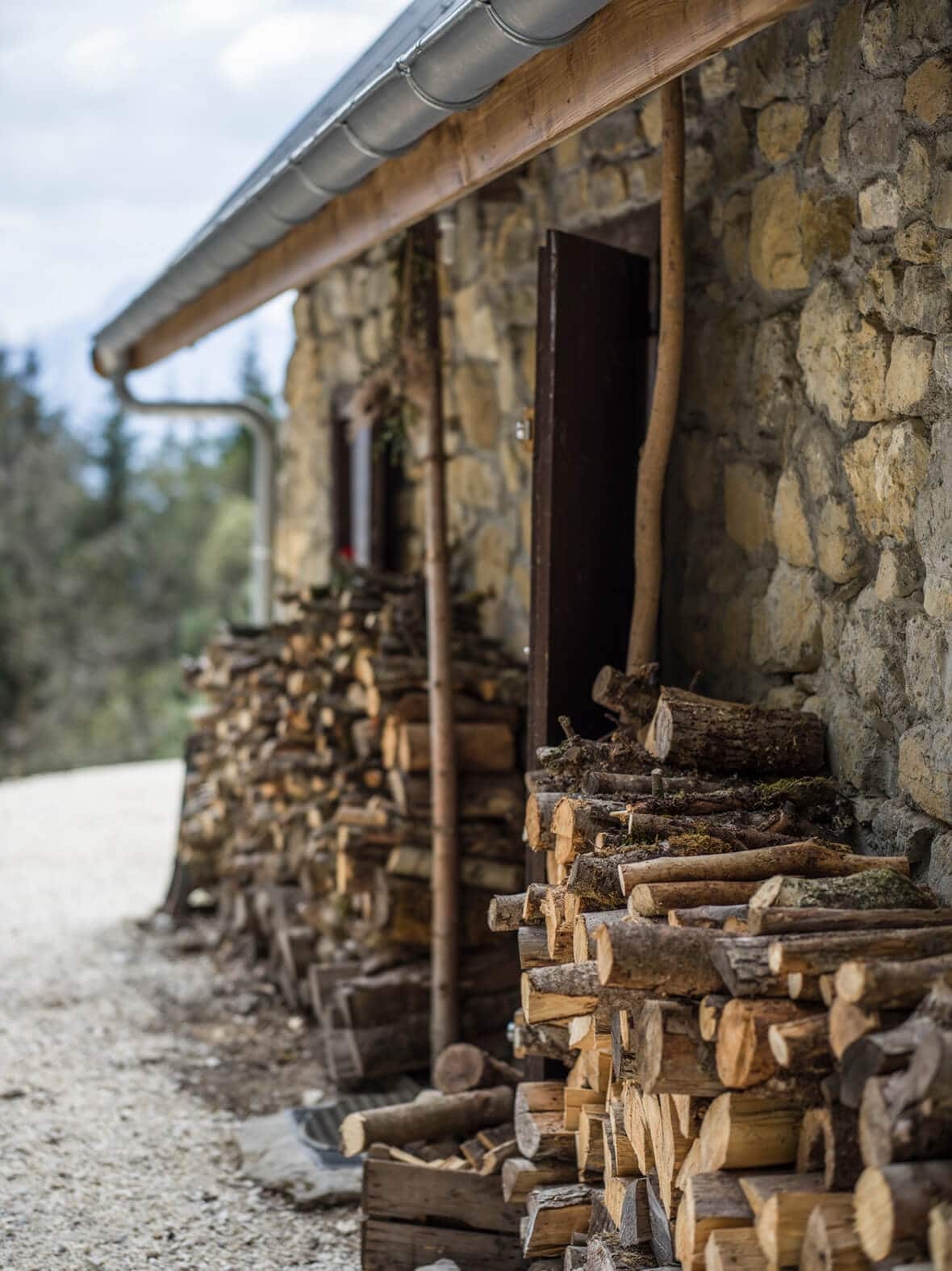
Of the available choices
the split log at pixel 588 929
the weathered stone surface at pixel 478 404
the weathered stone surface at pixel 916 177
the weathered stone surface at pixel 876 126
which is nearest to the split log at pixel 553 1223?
the split log at pixel 588 929

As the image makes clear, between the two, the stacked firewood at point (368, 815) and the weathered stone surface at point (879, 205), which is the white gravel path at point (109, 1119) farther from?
the weathered stone surface at point (879, 205)

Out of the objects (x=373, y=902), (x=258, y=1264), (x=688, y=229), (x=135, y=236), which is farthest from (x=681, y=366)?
(x=135, y=236)

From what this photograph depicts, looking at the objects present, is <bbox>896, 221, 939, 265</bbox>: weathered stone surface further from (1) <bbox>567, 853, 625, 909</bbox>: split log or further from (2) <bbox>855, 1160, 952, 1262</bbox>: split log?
(2) <bbox>855, 1160, 952, 1262</bbox>: split log

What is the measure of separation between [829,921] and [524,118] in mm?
2135

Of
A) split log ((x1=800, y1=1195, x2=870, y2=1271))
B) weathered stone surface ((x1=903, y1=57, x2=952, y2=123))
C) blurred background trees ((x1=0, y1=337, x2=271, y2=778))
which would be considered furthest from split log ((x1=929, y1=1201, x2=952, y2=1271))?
blurred background trees ((x1=0, y1=337, x2=271, y2=778))

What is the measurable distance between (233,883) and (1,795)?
5.02 metres

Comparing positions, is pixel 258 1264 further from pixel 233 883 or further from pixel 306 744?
pixel 233 883

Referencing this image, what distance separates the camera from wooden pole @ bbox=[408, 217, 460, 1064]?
479 cm

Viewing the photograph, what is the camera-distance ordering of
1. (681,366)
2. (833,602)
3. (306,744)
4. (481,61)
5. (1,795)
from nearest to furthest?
(481,61)
(833,602)
(681,366)
(306,744)
(1,795)

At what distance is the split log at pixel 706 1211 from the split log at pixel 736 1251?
27 mm

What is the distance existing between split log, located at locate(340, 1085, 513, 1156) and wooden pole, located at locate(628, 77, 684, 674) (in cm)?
139

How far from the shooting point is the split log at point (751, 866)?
2.66 m

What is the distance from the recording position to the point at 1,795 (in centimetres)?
1141

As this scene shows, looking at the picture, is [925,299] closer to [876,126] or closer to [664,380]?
[876,126]
